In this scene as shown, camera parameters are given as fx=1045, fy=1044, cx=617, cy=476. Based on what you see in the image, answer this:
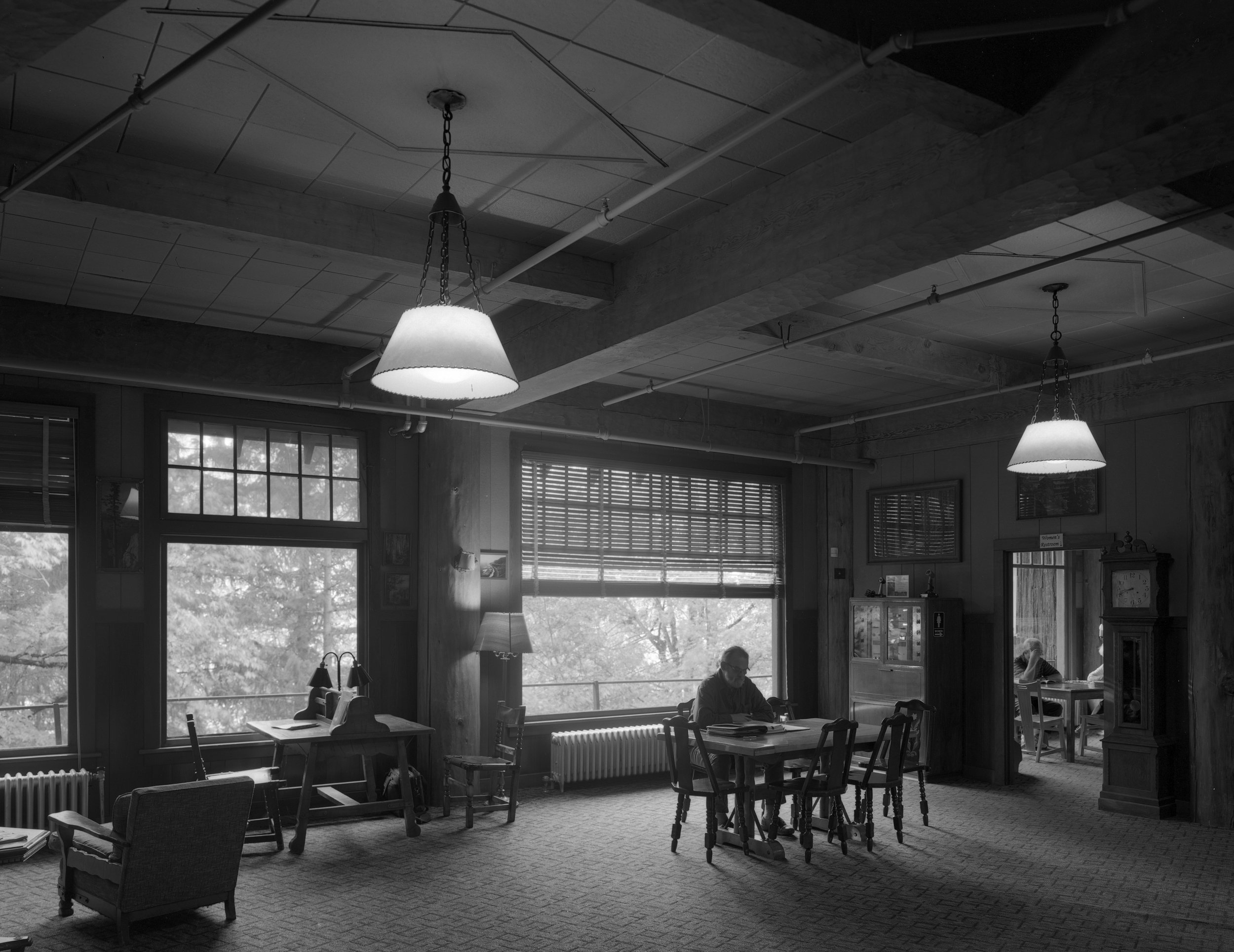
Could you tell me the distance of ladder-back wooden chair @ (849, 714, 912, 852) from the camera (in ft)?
24.3

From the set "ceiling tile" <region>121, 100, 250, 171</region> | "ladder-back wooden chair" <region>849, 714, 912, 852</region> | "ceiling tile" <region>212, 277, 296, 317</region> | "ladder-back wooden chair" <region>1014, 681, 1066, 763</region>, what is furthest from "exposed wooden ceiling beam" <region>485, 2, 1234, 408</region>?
"ladder-back wooden chair" <region>1014, 681, 1066, 763</region>

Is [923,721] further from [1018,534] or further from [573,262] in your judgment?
[573,262]

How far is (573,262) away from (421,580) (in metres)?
3.86

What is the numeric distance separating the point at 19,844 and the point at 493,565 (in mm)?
4228

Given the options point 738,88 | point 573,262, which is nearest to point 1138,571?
point 573,262

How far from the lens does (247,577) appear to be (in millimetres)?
8633

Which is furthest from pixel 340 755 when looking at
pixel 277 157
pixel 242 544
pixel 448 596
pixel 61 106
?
pixel 61 106

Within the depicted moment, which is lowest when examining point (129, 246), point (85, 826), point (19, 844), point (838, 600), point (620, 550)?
point (19, 844)

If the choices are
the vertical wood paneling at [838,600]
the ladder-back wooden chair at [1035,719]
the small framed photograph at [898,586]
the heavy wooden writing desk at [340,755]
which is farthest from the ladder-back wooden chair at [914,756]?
the heavy wooden writing desk at [340,755]

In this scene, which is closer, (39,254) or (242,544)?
(39,254)

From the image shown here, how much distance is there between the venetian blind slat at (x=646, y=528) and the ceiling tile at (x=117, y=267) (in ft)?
→ 13.3

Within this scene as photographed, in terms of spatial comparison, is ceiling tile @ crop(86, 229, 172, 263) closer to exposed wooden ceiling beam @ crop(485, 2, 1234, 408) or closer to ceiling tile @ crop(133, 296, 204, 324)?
ceiling tile @ crop(133, 296, 204, 324)

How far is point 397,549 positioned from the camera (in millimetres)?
9039

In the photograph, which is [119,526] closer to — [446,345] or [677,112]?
[446,345]
